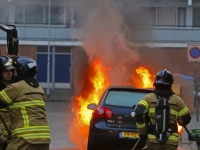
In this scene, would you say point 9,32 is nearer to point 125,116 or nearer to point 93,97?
point 125,116

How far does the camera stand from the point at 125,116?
11258 mm

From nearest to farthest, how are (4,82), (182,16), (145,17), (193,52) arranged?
(4,82)
(193,52)
(145,17)
(182,16)

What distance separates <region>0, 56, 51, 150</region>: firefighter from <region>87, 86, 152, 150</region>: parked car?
4.76m

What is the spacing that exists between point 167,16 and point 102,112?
22257 millimetres

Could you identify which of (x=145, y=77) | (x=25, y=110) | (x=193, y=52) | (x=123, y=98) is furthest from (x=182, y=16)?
(x=25, y=110)

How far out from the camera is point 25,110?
21.0 feet

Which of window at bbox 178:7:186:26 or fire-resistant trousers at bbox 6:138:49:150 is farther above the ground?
window at bbox 178:7:186:26

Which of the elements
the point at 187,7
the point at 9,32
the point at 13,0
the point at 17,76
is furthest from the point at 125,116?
the point at 187,7

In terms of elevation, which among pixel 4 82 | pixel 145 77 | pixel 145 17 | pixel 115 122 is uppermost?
pixel 145 17

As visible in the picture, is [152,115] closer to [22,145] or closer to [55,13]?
[22,145]

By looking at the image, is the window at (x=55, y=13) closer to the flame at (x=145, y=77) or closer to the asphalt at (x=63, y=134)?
the asphalt at (x=63, y=134)

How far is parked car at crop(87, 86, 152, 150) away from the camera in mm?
11141

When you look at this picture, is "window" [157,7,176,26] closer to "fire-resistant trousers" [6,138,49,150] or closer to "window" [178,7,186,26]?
"window" [178,7,186,26]

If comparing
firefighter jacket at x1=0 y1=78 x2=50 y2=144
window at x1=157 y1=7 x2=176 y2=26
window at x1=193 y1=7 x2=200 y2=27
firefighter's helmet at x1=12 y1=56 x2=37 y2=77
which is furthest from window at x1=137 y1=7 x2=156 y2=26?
firefighter jacket at x1=0 y1=78 x2=50 y2=144
